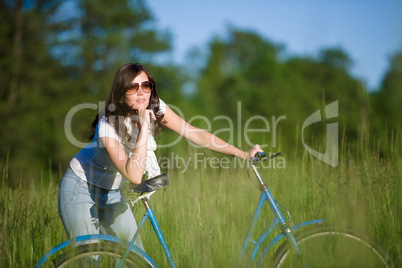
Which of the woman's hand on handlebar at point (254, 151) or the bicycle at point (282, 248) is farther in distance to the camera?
the woman's hand on handlebar at point (254, 151)

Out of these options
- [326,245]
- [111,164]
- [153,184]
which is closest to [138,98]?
[111,164]

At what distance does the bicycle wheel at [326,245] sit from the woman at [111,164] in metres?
0.57

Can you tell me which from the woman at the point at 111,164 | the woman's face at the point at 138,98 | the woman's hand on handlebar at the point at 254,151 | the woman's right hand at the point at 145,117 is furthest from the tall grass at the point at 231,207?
the woman's face at the point at 138,98

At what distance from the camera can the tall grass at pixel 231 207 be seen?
270cm

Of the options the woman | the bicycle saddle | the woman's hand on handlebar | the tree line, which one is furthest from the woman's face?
the tree line

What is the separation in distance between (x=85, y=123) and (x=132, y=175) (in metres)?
16.2

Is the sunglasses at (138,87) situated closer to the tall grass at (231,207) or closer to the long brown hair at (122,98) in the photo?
the long brown hair at (122,98)

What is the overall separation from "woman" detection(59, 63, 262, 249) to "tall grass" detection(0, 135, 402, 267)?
0.47 meters

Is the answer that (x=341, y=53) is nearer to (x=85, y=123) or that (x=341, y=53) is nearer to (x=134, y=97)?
(x=85, y=123)

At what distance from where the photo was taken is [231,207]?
3.24 metres

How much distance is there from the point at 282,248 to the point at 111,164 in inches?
44.0

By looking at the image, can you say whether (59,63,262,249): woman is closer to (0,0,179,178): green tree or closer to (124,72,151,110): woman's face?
(124,72,151,110): woman's face

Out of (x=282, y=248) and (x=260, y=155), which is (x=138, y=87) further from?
(x=282, y=248)

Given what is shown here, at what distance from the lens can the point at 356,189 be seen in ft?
11.3
